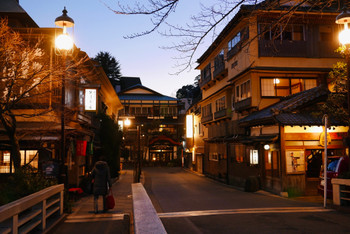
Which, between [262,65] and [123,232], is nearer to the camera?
[123,232]

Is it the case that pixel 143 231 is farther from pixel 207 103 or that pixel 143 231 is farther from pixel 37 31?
pixel 207 103

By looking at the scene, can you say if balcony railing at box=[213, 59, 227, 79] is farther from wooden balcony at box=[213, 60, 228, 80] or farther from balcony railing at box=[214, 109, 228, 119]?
balcony railing at box=[214, 109, 228, 119]

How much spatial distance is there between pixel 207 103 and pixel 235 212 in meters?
25.5

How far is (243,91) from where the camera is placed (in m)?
23.8

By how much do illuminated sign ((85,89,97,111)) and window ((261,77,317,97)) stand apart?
37.9ft

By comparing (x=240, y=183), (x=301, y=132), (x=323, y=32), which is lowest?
(x=240, y=183)

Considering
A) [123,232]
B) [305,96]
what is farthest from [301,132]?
[123,232]

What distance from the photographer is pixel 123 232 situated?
779cm

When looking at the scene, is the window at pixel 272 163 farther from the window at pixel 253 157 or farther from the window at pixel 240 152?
the window at pixel 240 152

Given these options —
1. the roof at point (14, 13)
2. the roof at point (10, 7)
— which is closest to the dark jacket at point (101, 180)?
the roof at point (14, 13)

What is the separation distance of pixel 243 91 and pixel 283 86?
290 centimetres

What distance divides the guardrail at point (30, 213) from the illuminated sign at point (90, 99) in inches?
452

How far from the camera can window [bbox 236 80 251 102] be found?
2275 centimetres

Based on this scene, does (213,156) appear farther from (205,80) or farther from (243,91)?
(243,91)
